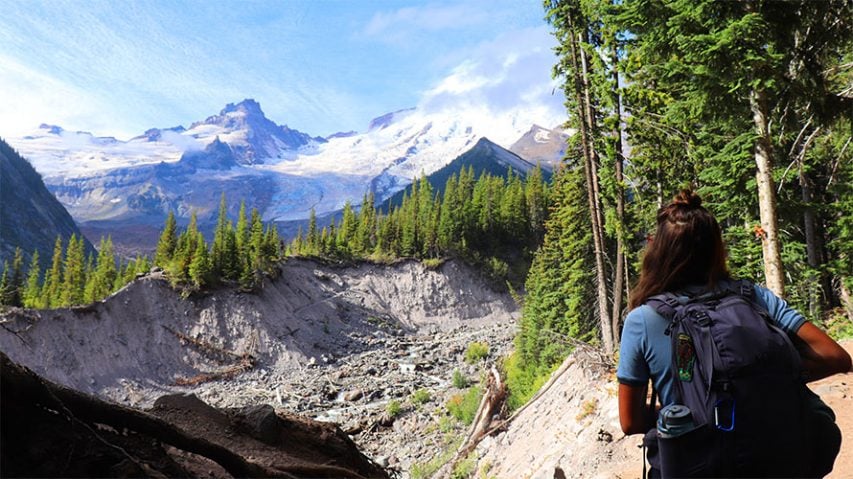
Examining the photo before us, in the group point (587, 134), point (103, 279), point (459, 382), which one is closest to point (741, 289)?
point (587, 134)

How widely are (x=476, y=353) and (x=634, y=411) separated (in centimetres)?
3660

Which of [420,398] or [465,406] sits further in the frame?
[420,398]

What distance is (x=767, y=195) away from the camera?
7.88 m

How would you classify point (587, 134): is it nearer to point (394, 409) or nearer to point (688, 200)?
point (688, 200)

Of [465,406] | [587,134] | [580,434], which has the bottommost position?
[465,406]

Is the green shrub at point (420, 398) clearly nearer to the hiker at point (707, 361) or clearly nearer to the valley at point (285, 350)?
the valley at point (285, 350)

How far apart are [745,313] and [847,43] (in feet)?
30.5

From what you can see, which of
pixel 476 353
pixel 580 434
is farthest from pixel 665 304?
pixel 476 353

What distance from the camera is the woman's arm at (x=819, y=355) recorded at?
7.57 ft

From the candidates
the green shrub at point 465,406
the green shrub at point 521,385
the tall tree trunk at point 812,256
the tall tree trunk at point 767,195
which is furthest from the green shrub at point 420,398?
the tall tree trunk at point 767,195

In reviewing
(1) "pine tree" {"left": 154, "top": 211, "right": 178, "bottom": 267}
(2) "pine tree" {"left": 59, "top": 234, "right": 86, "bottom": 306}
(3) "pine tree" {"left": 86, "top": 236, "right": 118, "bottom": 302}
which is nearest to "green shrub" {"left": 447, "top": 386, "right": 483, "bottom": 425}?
(3) "pine tree" {"left": 86, "top": 236, "right": 118, "bottom": 302}

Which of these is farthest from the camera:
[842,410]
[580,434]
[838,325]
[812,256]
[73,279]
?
[73,279]

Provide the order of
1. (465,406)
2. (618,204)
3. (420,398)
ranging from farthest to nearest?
1. (420,398)
2. (465,406)
3. (618,204)

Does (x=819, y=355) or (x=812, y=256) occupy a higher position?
(x=819, y=355)
